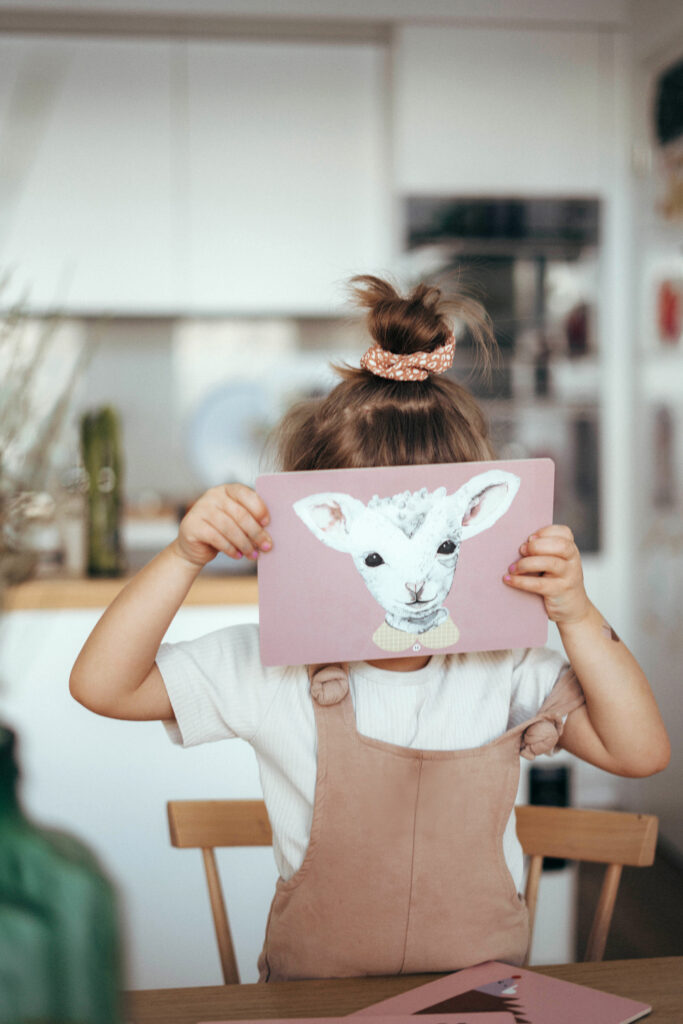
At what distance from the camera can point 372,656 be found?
0.77 meters

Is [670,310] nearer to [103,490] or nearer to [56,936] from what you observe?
[103,490]

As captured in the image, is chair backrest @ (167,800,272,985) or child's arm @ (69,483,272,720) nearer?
child's arm @ (69,483,272,720)

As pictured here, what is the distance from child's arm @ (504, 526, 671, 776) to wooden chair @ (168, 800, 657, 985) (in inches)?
4.0

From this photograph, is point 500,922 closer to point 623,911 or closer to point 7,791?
point 7,791

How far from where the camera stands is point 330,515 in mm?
740

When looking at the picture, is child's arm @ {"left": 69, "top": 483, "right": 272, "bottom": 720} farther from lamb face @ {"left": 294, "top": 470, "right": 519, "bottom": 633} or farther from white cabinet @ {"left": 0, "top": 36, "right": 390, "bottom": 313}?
Result: white cabinet @ {"left": 0, "top": 36, "right": 390, "bottom": 313}

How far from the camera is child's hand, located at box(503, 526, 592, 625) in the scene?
76 centimetres

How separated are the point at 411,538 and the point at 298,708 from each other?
21 cm

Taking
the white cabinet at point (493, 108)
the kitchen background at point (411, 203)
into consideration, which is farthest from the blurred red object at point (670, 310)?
the white cabinet at point (493, 108)

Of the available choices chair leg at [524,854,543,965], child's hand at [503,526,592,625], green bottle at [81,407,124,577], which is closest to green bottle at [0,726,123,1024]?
child's hand at [503,526,592,625]

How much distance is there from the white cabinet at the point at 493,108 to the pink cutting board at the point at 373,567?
81.6 inches

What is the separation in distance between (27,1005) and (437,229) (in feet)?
8.47

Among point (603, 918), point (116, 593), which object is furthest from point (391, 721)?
point (116, 593)

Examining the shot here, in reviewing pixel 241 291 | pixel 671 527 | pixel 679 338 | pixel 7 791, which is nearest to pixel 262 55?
pixel 241 291
